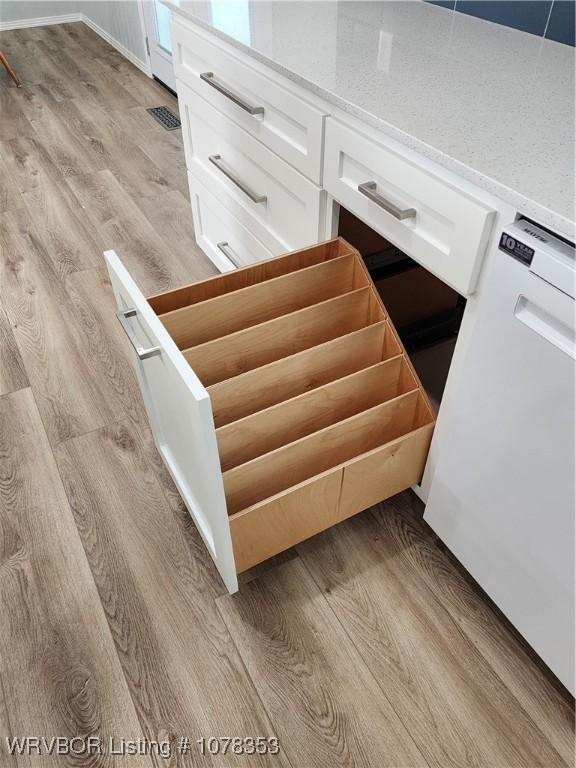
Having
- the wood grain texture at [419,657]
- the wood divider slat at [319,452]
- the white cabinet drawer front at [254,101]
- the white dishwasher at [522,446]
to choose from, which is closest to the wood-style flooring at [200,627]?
the wood grain texture at [419,657]

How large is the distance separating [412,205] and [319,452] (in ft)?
1.47

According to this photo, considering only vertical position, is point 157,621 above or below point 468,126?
below

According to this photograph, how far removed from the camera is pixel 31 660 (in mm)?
1127

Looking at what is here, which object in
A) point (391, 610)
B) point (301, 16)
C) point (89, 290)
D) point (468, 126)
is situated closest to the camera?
point (468, 126)

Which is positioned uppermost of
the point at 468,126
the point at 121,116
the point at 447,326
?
the point at 468,126

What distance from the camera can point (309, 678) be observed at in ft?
3.61

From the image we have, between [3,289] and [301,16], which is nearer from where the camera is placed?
[301,16]

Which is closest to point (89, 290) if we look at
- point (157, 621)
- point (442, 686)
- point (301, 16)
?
point (301, 16)

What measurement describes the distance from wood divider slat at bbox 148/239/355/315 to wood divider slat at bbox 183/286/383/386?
11cm

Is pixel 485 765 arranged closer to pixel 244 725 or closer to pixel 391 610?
pixel 391 610

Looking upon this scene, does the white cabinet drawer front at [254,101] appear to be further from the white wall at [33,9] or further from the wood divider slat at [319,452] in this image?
the white wall at [33,9]

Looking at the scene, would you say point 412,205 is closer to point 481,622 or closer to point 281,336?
point 281,336

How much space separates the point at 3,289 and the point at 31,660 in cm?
133

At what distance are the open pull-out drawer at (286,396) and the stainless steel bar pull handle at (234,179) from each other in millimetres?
331
